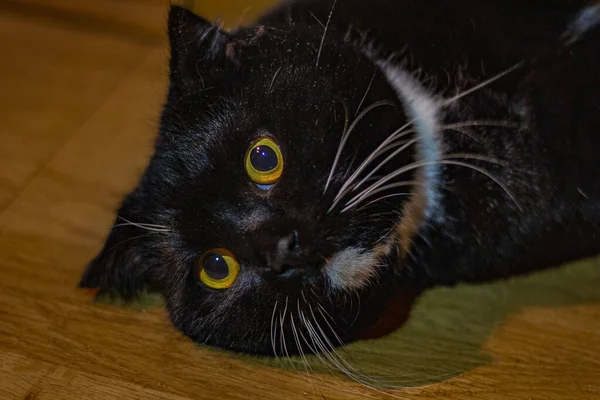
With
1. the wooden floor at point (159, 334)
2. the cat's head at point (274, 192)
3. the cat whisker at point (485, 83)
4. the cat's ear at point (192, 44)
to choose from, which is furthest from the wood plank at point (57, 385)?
the cat whisker at point (485, 83)

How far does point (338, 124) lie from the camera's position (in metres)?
0.86

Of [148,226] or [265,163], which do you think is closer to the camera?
[265,163]

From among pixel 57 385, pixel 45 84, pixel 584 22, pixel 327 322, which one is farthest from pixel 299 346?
pixel 45 84

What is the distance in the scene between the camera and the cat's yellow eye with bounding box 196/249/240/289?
0.90 m

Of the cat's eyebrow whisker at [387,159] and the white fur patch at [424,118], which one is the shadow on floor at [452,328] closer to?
the white fur patch at [424,118]

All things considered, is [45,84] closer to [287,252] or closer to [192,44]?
[192,44]

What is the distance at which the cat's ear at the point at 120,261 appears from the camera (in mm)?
983

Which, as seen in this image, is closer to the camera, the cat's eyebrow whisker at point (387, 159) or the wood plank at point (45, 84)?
the cat's eyebrow whisker at point (387, 159)

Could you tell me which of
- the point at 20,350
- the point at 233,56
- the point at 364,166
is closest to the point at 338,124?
the point at 364,166

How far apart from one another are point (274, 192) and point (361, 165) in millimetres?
123

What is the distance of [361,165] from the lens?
85 centimetres

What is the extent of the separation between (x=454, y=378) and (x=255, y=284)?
324 millimetres

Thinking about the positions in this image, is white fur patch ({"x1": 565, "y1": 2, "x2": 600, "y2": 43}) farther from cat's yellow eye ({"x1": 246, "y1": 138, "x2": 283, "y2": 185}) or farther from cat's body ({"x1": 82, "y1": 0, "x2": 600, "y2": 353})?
cat's yellow eye ({"x1": 246, "y1": 138, "x2": 283, "y2": 185})

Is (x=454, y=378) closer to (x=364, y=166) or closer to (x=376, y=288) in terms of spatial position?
(x=376, y=288)
